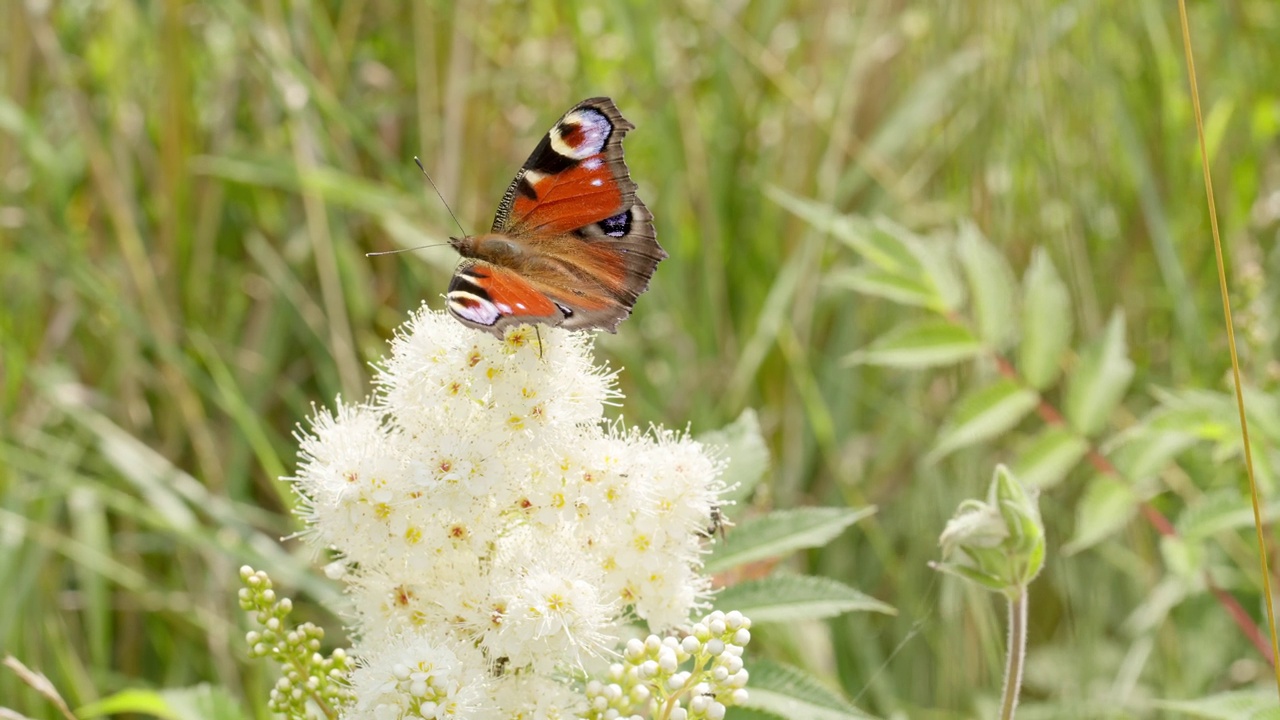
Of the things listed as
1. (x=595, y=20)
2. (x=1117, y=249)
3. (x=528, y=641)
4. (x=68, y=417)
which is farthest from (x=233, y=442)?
(x=1117, y=249)

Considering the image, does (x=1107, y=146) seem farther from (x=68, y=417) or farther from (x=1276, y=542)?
(x=68, y=417)

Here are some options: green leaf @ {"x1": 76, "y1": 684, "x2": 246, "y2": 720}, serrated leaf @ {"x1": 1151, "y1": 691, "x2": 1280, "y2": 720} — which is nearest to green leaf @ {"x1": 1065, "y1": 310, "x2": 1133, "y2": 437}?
serrated leaf @ {"x1": 1151, "y1": 691, "x2": 1280, "y2": 720}

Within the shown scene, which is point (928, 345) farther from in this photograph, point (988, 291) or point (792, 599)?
point (792, 599)

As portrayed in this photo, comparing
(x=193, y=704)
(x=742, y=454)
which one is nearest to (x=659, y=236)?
(x=742, y=454)

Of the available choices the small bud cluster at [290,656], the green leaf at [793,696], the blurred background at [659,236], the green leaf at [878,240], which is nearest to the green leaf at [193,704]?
the small bud cluster at [290,656]

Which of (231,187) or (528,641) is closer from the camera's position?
(528,641)

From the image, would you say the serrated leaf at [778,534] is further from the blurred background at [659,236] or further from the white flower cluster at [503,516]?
the blurred background at [659,236]
